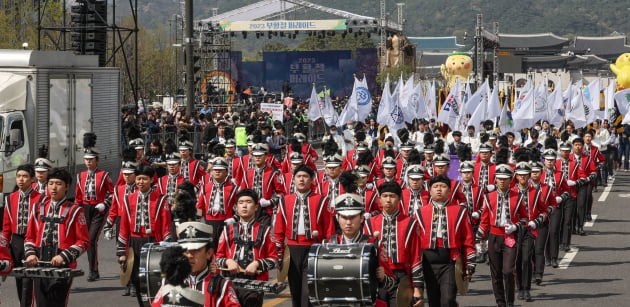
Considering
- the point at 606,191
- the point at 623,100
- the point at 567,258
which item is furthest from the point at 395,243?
the point at 623,100

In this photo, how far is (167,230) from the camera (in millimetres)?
14062

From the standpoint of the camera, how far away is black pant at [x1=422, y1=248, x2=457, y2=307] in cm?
1221

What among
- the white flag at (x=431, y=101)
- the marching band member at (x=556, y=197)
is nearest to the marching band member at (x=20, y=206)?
the marching band member at (x=556, y=197)

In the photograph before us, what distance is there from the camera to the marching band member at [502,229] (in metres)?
14.7

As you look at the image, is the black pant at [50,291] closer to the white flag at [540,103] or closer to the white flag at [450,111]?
the white flag at [450,111]

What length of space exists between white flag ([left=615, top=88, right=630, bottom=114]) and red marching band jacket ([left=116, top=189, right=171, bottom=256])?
2664cm

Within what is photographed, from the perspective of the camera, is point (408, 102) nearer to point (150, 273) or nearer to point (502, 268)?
point (502, 268)

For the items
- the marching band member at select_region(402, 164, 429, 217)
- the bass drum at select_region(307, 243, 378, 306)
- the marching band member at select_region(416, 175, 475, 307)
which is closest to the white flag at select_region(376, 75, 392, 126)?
the marching band member at select_region(402, 164, 429, 217)

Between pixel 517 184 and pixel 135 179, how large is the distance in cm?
470

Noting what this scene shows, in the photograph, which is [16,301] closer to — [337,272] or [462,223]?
[462,223]

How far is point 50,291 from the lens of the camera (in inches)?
470

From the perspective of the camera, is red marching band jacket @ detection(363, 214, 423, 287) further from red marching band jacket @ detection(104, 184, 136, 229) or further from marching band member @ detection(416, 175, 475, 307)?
red marching band jacket @ detection(104, 184, 136, 229)

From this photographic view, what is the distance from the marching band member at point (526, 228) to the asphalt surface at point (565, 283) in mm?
263

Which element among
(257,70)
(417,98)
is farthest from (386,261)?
(257,70)
